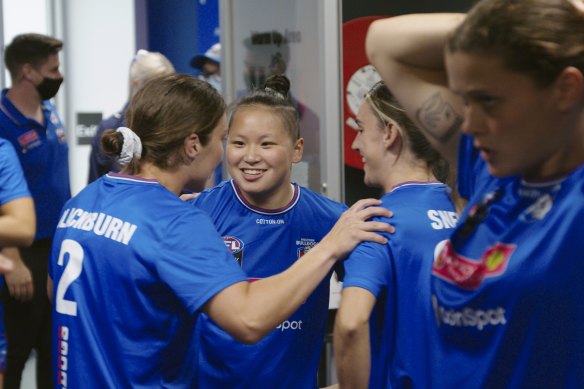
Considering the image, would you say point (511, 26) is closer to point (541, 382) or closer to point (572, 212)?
point (572, 212)

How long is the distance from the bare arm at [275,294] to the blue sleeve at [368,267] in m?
0.03

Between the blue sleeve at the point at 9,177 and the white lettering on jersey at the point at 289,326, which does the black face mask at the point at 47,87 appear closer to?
the blue sleeve at the point at 9,177

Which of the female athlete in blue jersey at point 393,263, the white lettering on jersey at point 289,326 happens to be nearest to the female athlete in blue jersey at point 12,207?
the white lettering on jersey at point 289,326

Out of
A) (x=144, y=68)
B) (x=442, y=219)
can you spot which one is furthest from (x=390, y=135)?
(x=144, y=68)

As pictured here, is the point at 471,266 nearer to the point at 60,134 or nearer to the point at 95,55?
the point at 60,134

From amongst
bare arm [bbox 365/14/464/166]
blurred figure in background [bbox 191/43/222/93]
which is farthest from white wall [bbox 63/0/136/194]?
bare arm [bbox 365/14/464/166]

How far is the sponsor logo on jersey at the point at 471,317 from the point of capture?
1304 millimetres

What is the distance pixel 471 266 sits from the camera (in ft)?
4.43

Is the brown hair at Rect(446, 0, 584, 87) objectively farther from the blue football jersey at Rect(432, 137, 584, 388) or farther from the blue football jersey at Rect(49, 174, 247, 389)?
the blue football jersey at Rect(49, 174, 247, 389)

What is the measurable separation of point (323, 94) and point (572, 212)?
294 cm

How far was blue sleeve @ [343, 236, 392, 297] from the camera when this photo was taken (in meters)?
1.98

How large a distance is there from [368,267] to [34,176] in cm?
263

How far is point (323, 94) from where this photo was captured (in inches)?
162

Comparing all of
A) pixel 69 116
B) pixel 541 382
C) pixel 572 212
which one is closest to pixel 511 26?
pixel 572 212
